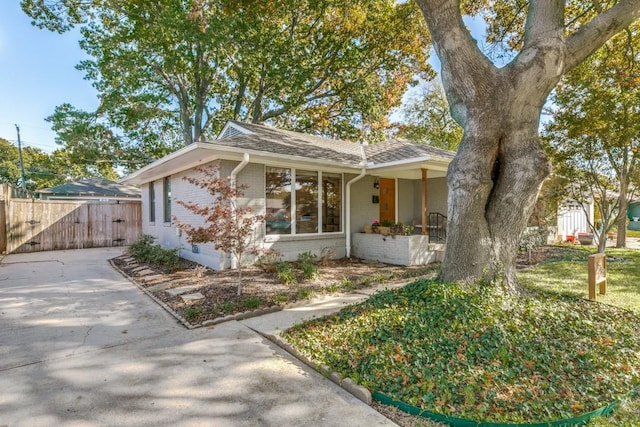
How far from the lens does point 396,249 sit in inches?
356

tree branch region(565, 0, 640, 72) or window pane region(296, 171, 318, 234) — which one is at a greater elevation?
tree branch region(565, 0, 640, 72)

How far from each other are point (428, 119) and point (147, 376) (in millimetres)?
24545

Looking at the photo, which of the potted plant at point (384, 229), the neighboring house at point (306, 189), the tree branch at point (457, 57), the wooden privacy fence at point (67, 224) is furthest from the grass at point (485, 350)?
the wooden privacy fence at point (67, 224)

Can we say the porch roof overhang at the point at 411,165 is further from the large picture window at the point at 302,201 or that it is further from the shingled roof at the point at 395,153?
the large picture window at the point at 302,201

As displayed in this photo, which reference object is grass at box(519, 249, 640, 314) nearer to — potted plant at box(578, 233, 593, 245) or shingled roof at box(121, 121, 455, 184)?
shingled roof at box(121, 121, 455, 184)

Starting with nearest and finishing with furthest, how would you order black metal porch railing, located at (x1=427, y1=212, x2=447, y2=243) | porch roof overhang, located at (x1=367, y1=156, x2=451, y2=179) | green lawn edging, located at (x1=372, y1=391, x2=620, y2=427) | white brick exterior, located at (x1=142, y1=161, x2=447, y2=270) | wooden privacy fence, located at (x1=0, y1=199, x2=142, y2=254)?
green lawn edging, located at (x1=372, y1=391, x2=620, y2=427), white brick exterior, located at (x1=142, y1=161, x2=447, y2=270), porch roof overhang, located at (x1=367, y1=156, x2=451, y2=179), black metal porch railing, located at (x1=427, y1=212, x2=447, y2=243), wooden privacy fence, located at (x1=0, y1=199, x2=142, y2=254)

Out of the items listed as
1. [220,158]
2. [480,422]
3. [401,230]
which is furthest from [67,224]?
[480,422]

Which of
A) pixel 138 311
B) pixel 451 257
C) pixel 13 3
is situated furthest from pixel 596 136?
pixel 13 3

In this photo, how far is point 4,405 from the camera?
8.72 ft

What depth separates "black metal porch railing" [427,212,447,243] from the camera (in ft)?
36.7

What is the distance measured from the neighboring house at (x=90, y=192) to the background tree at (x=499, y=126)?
18.7 meters

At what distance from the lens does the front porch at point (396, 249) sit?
348 inches

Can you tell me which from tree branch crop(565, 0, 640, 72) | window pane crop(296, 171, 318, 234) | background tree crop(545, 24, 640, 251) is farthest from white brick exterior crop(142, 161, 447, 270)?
tree branch crop(565, 0, 640, 72)

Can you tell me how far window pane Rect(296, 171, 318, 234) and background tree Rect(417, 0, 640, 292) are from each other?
15.8 ft
